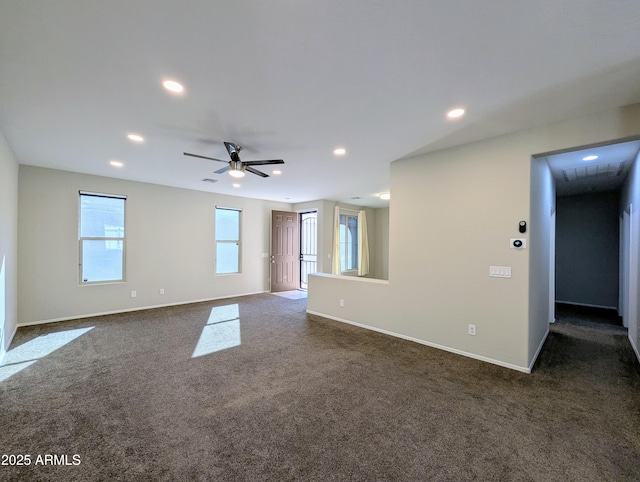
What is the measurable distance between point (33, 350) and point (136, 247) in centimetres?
239

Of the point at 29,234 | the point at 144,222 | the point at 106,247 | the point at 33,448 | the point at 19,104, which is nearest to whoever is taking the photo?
the point at 33,448

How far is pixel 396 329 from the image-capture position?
156 inches

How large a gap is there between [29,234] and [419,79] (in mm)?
6041

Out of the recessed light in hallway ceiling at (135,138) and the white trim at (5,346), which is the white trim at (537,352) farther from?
the white trim at (5,346)

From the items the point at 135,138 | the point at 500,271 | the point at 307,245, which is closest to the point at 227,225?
the point at 307,245

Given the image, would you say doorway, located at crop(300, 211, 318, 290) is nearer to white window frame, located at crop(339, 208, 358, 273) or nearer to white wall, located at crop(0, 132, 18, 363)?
white window frame, located at crop(339, 208, 358, 273)

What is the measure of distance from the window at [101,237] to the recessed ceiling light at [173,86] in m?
4.09

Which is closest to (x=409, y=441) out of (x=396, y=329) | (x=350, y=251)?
(x=396, y=329)

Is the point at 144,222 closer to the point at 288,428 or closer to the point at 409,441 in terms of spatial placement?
the point at 288,428

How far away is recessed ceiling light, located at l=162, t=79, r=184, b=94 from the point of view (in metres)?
2.12

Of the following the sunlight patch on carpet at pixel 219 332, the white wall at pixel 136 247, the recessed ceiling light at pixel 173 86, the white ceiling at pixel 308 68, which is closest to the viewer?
the white ceiling at pixel 308 68

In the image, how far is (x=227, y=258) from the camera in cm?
697

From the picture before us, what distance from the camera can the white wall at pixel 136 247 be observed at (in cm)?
450

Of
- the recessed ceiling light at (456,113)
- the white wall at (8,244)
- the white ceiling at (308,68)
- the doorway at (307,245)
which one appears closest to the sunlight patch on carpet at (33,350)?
the white wall at (8,244)
